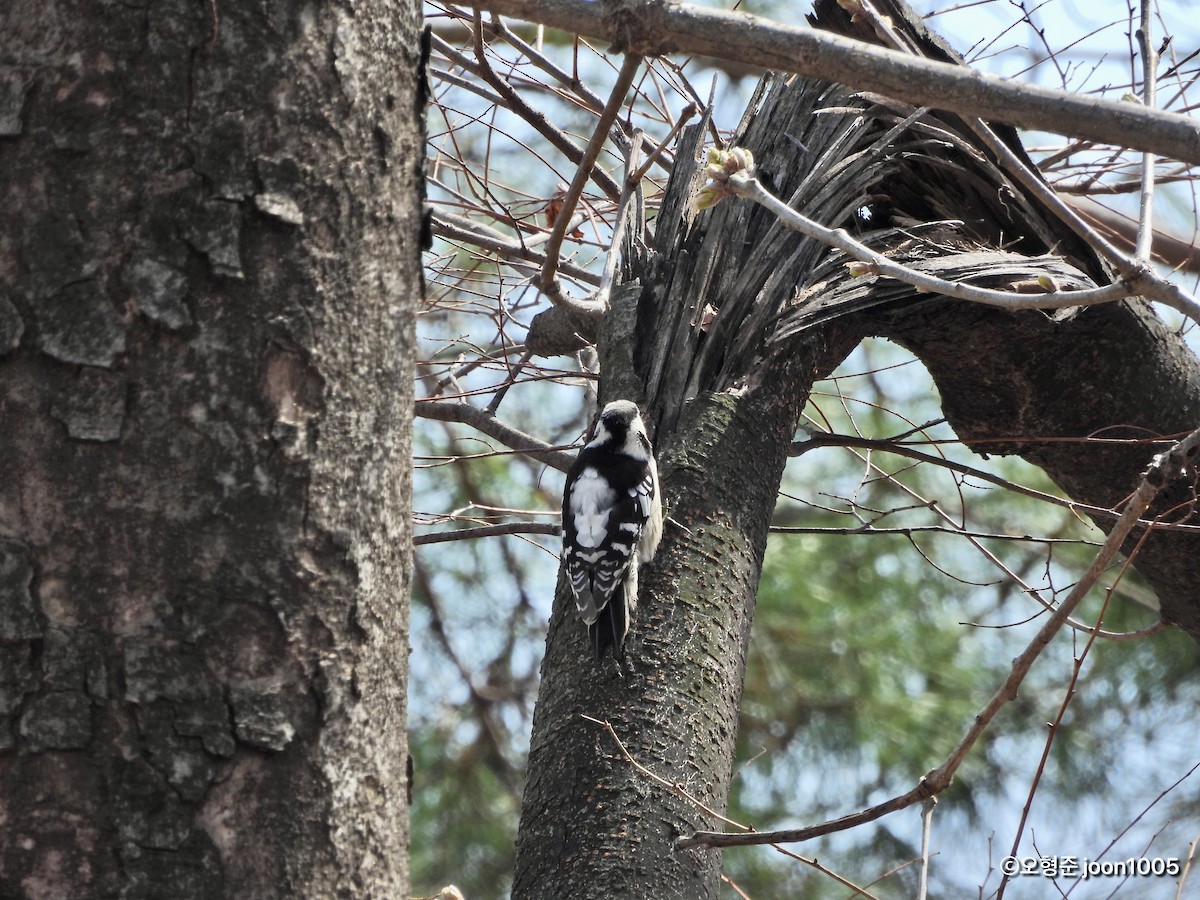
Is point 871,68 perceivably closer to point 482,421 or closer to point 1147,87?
point 1147,87

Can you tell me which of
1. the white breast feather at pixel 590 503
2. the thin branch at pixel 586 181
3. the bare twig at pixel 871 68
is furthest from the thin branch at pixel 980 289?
the white breast feather at pixel 590 503

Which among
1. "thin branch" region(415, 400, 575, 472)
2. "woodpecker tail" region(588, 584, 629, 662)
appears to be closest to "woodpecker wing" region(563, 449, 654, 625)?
"thin branch" region(415, 400, 575, 472)

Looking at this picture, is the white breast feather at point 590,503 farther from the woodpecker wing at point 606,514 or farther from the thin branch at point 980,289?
the thin branch at point 980,289

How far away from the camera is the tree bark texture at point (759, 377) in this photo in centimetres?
226

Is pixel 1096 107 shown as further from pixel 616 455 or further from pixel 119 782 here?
pixel 616 455

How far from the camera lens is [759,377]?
2.91m

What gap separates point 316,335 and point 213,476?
0.64 ft

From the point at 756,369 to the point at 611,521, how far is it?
3.63ft

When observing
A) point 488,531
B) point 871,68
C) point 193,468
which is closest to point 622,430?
point 488,531

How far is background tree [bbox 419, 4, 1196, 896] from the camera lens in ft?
7.43

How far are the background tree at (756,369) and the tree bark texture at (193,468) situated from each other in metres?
0.85

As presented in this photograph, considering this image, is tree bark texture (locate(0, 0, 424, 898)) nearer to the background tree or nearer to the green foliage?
the background tree

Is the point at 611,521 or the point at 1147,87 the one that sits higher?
the point at 1147,87

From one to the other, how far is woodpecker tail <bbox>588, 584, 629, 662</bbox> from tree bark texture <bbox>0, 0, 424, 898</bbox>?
1191 millimetres
